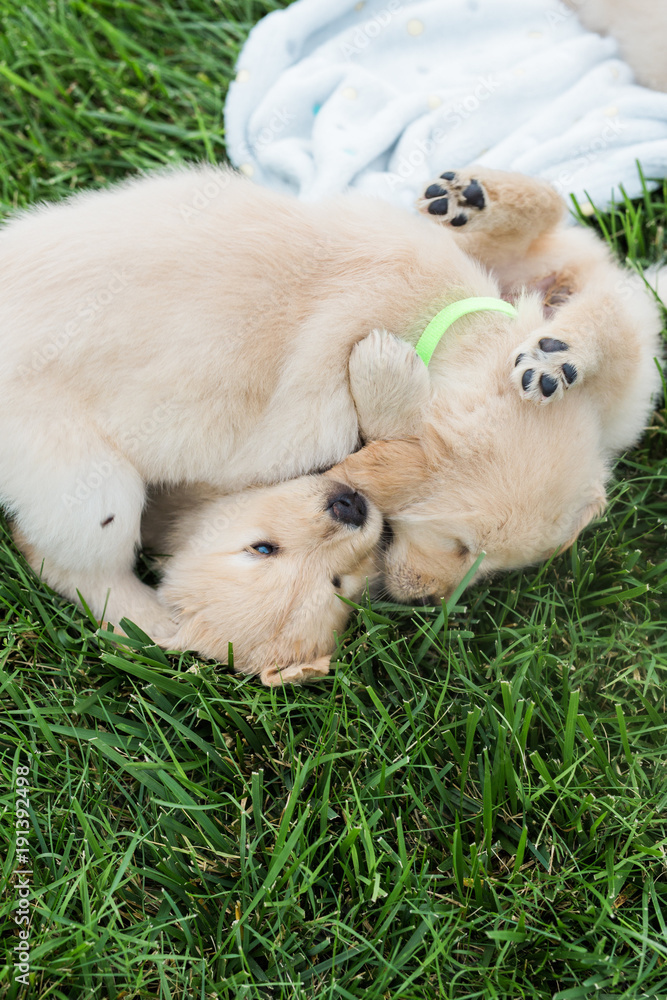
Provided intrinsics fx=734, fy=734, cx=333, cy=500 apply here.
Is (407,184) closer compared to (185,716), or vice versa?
(185,716)

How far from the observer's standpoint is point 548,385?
2.30 metres

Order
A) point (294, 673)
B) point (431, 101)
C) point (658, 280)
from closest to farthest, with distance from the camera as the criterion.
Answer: point (294, 673), point (658, 280), point (431, 101)

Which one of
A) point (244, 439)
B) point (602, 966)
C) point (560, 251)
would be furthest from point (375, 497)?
point (602, 966)

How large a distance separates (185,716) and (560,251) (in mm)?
2188

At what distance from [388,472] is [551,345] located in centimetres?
66

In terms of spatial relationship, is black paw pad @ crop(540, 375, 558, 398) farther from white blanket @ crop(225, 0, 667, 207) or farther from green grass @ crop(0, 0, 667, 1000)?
white blanket @ crop(225, 0, 667, 207)

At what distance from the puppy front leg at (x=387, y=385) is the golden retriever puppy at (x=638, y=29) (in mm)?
2166

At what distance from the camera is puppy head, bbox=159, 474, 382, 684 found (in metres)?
2.35

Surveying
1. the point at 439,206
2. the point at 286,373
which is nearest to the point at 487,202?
the point at 439,206

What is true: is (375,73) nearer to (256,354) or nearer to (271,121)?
(271,121)

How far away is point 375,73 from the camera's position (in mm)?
3520

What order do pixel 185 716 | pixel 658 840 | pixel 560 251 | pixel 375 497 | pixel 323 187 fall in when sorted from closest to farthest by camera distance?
pixel 658 840 → pixel 185 716 → pixel 375 497 → pixel 560 251 → pixel 323 187

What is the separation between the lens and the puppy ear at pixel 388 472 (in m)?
2.39

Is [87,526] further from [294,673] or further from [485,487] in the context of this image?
[485,487]
